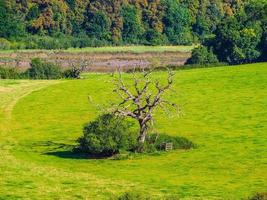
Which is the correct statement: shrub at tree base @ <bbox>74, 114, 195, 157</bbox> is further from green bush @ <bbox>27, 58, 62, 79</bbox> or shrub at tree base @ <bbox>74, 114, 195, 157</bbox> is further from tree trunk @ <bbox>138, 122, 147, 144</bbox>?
green bush @ <bbox>27, 58, 62, 79</bbox>

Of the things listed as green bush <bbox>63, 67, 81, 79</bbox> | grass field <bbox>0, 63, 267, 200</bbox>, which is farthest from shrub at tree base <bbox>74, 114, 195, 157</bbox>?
green bush <bbox>63, 67, 81, 79</bbox>

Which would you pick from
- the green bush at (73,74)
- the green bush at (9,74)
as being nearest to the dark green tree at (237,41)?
the green bush at (73,74)

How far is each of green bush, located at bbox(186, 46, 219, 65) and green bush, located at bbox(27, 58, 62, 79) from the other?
86.5ft

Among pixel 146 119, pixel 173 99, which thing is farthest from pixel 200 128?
pixel 173 99

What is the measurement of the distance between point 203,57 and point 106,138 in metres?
84.8

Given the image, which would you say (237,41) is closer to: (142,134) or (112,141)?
(142,134)

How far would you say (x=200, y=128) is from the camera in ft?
217

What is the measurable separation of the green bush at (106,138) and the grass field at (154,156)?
1.48 metres

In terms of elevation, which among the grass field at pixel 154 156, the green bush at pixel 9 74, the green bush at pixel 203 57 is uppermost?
the green bush at pixel 203 57

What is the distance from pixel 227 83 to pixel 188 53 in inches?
3665

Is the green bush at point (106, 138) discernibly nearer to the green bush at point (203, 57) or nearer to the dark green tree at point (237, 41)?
the green bush at point (203, 57)

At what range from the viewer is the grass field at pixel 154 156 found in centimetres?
4397

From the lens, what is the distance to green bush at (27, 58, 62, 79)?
12450 centimetres

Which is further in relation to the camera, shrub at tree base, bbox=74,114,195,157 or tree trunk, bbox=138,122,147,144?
tree trunk, bbox=138,122,147,144
